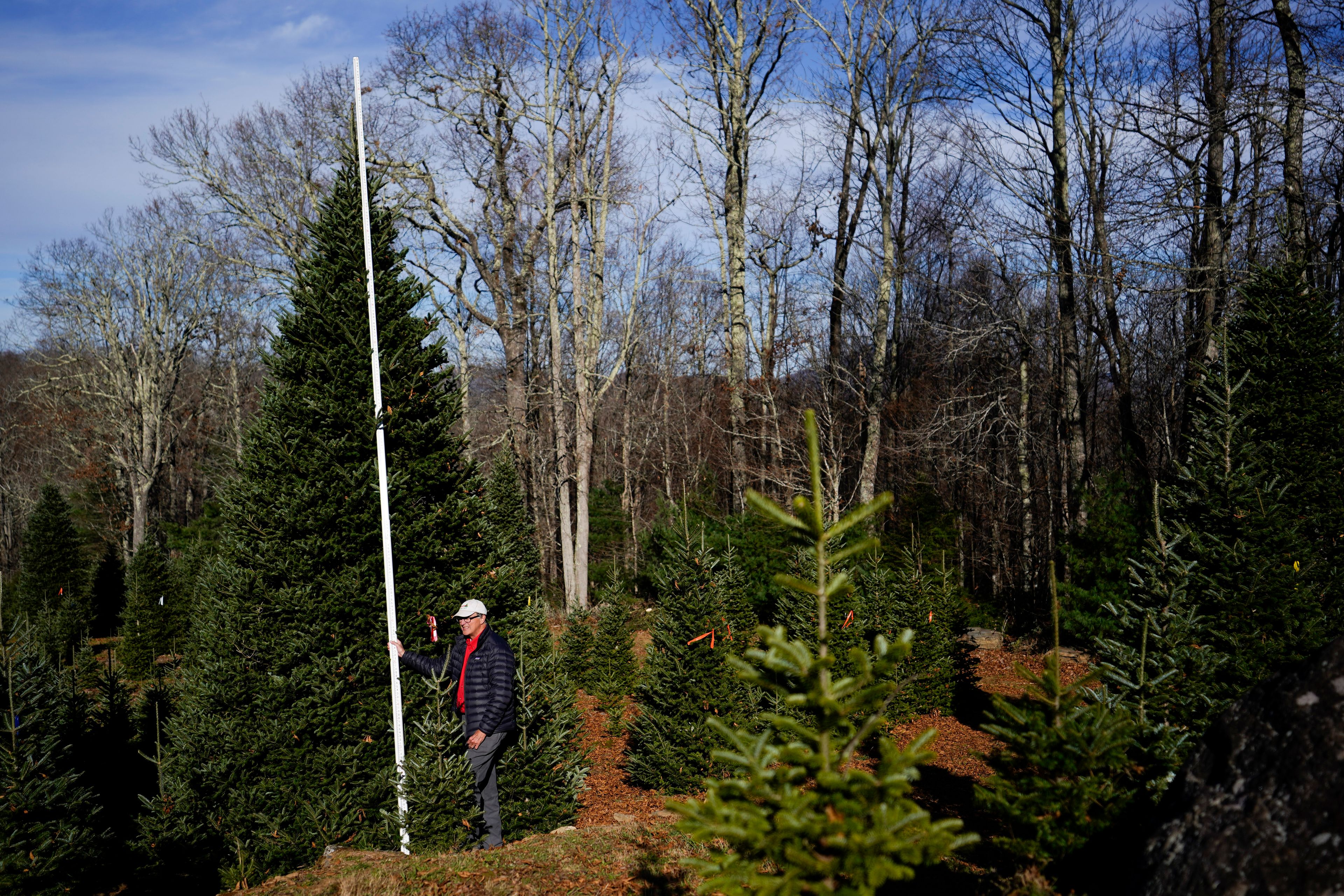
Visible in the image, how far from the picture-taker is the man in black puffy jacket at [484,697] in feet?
19.5

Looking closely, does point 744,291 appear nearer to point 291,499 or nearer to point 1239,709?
point 291,499

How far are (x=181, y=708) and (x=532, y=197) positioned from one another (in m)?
17.3

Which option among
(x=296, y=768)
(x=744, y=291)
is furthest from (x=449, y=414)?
(x=744, y=291)

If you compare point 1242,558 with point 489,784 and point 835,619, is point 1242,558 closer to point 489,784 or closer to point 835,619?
point 835,619

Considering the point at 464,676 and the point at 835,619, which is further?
the point at 835,619

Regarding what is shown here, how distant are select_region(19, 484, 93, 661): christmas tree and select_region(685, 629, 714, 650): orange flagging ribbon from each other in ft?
65.7

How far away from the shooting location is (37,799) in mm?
5242

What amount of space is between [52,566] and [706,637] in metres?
24.0

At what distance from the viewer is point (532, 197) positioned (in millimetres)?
21156

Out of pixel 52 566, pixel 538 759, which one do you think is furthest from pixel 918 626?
pixel 52 566

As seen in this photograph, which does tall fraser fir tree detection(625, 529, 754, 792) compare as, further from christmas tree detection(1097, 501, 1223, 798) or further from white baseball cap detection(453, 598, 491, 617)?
christmas tree detection(1097, 501, 1223, 798)

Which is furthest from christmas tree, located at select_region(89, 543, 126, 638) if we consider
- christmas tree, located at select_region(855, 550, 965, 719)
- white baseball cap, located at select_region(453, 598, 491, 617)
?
christmas tree, located at select_region(855, 550, 965, 719)

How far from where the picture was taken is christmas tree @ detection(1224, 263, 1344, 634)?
8.03m

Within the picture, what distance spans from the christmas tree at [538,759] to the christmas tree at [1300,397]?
285 inches
